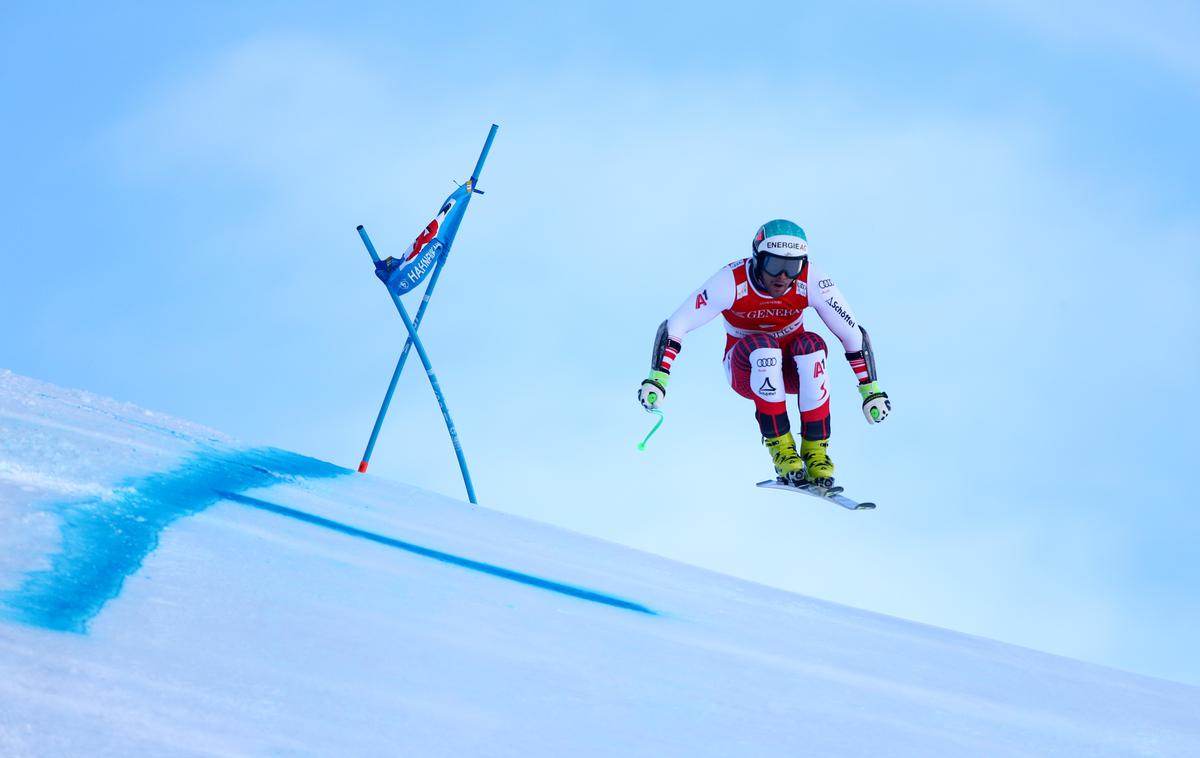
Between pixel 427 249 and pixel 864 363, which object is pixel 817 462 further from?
pixel 427 249

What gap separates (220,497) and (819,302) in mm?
3844

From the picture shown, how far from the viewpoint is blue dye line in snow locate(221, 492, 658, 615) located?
399cm

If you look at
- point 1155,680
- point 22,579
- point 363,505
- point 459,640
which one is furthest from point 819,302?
point 22,579

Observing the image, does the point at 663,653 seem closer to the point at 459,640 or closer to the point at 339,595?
the point at 459,640

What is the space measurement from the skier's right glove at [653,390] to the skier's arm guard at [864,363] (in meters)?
1.18

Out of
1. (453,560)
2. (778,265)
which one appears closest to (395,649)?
(453,560)

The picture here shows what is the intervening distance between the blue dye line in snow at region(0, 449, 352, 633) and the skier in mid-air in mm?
2677

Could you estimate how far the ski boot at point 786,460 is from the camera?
6.72 metres

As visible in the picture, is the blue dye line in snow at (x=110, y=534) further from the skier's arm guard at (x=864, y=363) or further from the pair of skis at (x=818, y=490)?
the skier's arm guard at (x=864, y=363)

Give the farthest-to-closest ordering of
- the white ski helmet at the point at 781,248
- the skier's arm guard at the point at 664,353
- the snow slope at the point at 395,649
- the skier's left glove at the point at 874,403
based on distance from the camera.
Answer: the skier's left glove at the point at 874,403 → the skier's arm guard at the point at 664,353 → the white ski helmet at the point at 781,248 → the snow slope at the point at 395,649

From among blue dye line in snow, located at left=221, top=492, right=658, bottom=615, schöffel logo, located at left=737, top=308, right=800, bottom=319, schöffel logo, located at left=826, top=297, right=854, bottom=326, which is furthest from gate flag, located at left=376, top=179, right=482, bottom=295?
blue dye line in snow, located at left=221, top=492, right=658, bottom=615

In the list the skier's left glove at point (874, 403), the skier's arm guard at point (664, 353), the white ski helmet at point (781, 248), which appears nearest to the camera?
the white ski helmet at point (781, 248)

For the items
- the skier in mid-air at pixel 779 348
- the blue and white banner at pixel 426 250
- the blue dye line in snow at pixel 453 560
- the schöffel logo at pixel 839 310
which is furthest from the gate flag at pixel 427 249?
the blue dye line in snow at pixel 453 560

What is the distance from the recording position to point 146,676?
2.27 meters
